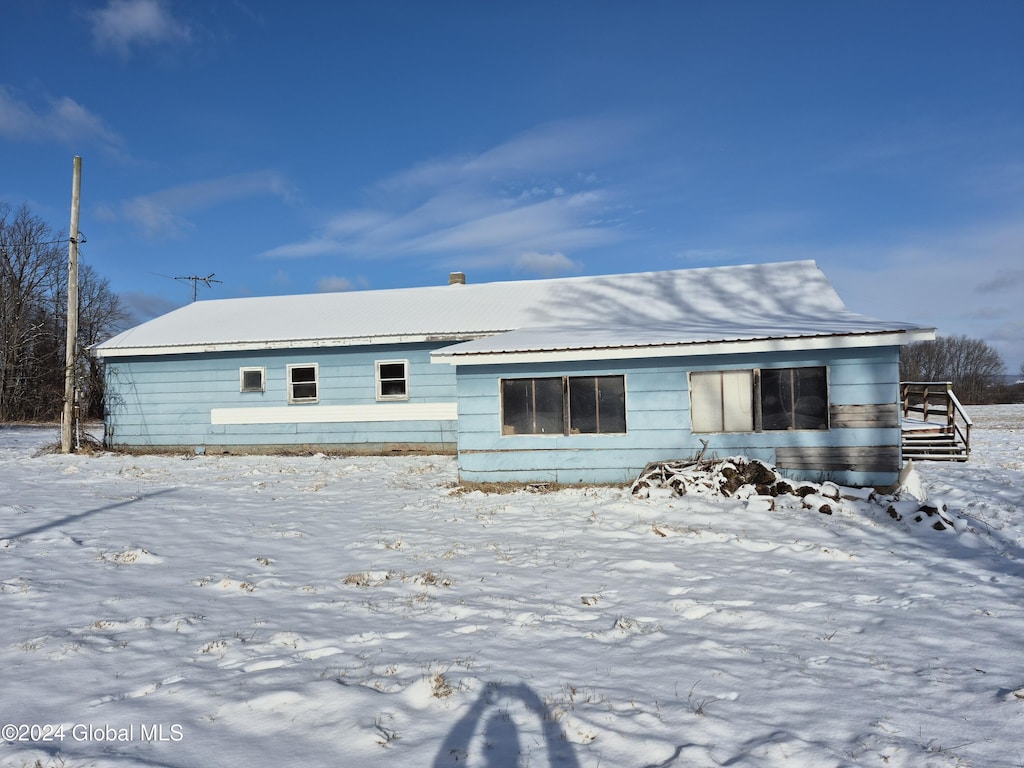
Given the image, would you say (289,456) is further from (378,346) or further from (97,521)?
(97,521)

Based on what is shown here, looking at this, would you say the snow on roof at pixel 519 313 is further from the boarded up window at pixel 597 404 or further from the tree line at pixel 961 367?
the tree line at pixel 961 367

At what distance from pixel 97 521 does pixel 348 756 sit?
7.07 meters

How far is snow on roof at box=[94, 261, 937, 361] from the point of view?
1335cm

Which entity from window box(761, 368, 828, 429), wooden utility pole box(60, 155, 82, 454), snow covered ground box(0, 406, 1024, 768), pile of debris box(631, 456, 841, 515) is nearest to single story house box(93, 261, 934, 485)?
window box(761, 368, 828, 429)

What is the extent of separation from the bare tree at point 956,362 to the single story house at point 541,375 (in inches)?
2503

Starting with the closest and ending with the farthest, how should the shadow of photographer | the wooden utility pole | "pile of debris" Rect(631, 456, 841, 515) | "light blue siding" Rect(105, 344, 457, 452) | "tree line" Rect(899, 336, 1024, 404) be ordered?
the shadow of photographer, "pile of debris" Rect(631, 456, 841, 515), the wooden utility pole, "light blue siding" Rect(105, 344, 457, 452), "tree line" Rect(899, 336, 1024, 404)

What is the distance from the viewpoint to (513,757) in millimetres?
3252

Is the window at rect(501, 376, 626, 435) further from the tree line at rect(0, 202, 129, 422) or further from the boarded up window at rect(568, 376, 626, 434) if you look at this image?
the tree line at rect(0, 202, 129, 422)

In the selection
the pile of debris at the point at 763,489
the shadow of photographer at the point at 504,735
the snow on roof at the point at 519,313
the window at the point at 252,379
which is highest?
the snow on roof at the point at 519,313

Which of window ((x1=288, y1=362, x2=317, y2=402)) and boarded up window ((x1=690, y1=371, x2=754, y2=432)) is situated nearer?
boarded up window ((x1=690, y1=371, x2=754, y2=432))

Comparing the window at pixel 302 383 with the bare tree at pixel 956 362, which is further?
the bare tree at pixel 956 362

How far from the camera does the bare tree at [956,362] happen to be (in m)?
69.6

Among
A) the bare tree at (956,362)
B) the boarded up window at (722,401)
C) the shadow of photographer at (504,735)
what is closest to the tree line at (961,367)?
the bare tree at (956,362)

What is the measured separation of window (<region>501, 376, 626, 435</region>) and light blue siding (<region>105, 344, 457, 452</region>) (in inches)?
202
